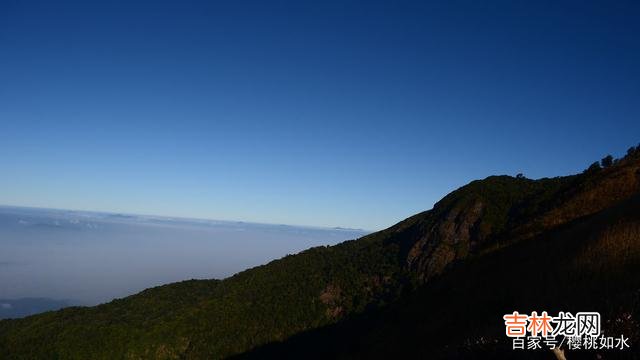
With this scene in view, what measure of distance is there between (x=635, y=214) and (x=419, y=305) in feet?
81.1

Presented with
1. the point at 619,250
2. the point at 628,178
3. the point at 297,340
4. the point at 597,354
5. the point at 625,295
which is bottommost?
the point at 297,340

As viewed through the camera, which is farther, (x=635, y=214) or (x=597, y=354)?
(x=635, y=214)

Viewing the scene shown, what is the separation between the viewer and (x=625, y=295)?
1797 centimetres

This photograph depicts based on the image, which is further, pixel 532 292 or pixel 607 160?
pixel 607 160

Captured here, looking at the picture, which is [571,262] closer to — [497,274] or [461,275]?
[497,274]

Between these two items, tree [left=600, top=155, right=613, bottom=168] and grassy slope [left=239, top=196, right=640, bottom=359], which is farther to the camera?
tree [left=600, top=155, right=613, bottom=168]

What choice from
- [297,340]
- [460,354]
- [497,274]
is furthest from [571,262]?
[297,340]

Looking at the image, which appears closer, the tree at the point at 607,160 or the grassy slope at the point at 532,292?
the grassy slope at the point at 532,292

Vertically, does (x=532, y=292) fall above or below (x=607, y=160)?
below

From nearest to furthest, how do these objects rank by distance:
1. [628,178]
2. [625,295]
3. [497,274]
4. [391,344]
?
[625,295] → [497,274] → [391,344] → [628,178]

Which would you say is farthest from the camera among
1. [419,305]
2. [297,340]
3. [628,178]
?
[297,340]

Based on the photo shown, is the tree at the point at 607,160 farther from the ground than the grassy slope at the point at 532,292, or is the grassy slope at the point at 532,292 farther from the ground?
the tree at the point at 607,160

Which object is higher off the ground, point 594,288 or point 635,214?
point 635,214

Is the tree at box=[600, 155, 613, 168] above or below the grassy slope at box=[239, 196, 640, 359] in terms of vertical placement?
above
